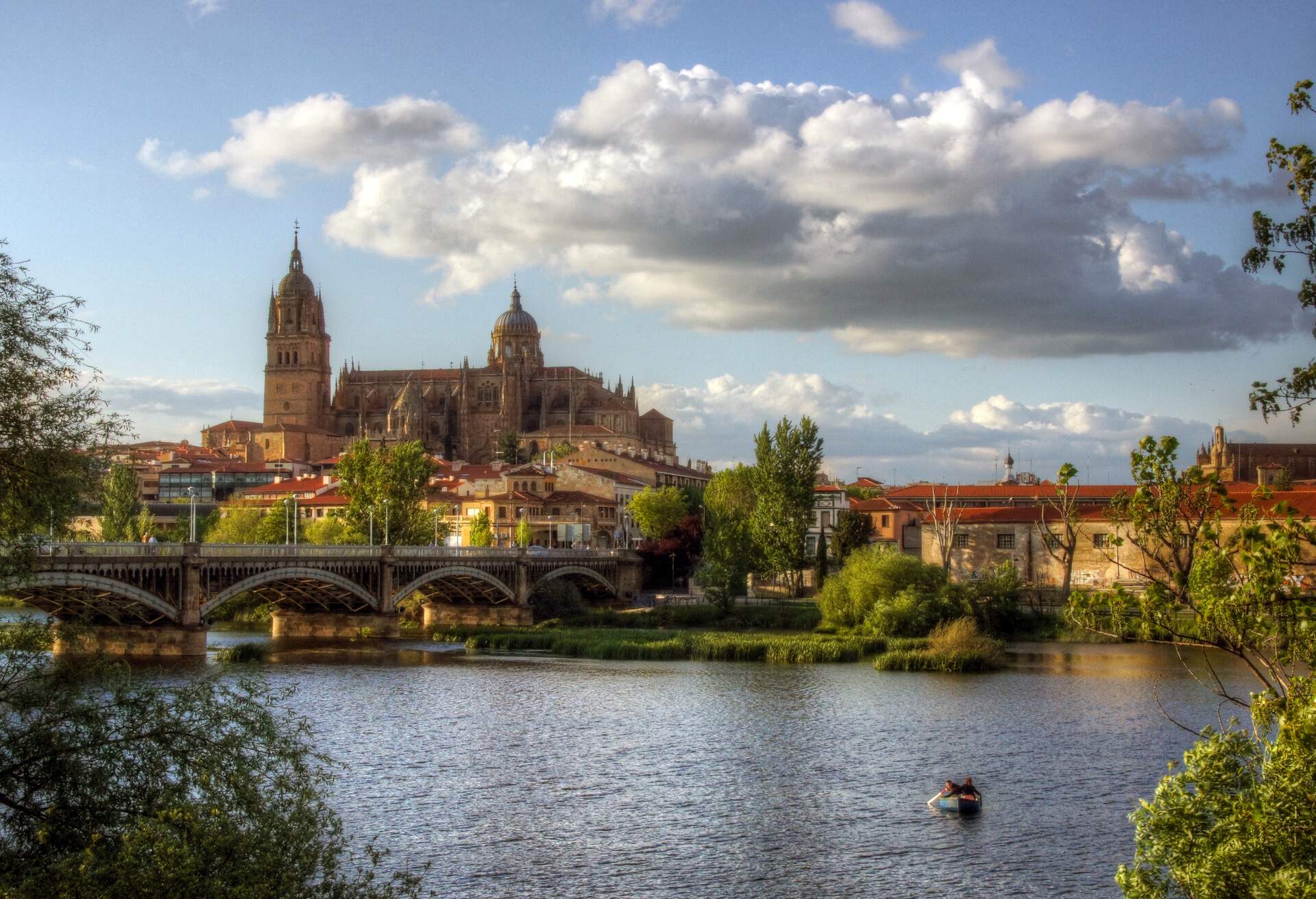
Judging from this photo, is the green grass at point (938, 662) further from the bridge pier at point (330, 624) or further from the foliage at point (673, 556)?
the foliage at point (673, 556)

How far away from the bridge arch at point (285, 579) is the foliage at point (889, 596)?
20784 millimetres

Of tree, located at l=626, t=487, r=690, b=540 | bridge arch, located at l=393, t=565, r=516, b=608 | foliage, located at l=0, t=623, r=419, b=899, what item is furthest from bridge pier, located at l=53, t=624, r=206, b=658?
tree, located at l=626, t=487, r=690, b=540

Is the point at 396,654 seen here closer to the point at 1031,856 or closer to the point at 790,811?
the point at 790,811

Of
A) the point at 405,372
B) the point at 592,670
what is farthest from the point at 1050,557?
the point at 405,372

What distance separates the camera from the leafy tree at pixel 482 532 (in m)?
98.8

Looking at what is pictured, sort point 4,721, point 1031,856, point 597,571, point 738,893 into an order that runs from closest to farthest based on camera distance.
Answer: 1. point 4,721
2. point 738,893
3. point 1031,856
4. point 597,571

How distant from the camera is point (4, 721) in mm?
17688

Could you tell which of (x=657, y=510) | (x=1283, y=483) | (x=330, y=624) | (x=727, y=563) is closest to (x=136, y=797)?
(x=330, y=624)

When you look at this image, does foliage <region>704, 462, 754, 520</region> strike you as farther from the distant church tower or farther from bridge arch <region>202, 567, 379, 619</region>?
the distant church tower

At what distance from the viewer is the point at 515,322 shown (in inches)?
7441

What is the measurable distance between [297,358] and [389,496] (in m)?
105

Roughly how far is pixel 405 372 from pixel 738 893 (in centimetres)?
17002

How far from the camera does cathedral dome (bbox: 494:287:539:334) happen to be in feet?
618

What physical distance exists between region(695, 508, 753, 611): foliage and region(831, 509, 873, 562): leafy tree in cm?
542
